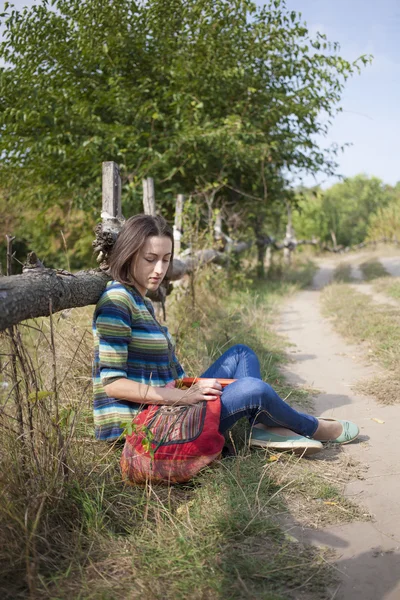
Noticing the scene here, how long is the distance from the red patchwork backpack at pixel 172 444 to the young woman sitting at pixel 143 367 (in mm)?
79

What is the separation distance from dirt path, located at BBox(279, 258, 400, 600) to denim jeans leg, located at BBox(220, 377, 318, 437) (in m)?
0.49

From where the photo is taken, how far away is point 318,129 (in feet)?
34.8

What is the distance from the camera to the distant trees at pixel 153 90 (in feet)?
30.1

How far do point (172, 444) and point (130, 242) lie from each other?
1.00 m

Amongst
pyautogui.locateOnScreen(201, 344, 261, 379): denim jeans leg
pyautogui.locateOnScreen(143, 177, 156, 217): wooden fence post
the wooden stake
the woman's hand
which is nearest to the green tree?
pyautogui.locateOnScreen(143, 177, 156, 217): wooden fence post

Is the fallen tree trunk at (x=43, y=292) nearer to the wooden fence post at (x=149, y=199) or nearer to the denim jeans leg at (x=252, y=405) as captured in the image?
the denim jeans leg at (x=252, y=405)

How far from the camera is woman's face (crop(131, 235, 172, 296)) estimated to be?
260cm

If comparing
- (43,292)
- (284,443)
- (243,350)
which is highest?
(43,292)

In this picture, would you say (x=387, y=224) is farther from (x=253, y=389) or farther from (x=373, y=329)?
(x=253, y=389)

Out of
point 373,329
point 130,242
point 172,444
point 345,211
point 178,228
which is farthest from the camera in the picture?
point 345,211

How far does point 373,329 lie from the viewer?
18.8 ft

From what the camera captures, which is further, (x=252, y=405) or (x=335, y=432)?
(x=335, y=432)

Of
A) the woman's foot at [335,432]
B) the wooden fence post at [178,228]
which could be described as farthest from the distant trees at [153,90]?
the woman's foot at [335,432]

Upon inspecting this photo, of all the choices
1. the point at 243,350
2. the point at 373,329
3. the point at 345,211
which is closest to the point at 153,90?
the point at 373,329
